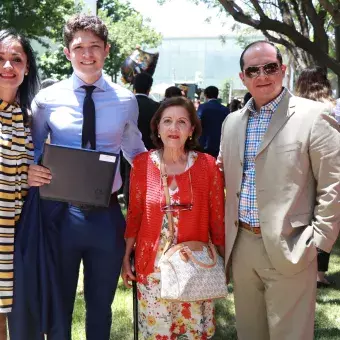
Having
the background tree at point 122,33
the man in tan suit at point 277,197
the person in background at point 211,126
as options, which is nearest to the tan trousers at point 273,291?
the man in tan suit at point 277,197

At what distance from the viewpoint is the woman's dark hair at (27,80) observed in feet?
9.44

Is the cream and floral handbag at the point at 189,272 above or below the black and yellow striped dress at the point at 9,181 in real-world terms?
below

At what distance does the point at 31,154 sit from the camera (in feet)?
9.36

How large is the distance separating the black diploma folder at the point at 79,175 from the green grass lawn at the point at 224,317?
1.74 meters

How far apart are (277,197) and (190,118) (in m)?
0.73

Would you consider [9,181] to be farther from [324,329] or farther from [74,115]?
[324,329]

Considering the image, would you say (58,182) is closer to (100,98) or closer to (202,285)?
(100,98)

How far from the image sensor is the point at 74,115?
9.73ft

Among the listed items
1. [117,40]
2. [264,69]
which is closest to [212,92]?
[264,69]

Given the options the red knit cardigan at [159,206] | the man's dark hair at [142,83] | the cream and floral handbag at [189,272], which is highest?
the man's dark hair at [142,83]

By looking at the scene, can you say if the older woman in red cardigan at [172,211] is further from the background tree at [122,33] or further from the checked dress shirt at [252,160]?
the background tree at [122,33]

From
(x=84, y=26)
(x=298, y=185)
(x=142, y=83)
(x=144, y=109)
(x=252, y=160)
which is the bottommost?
(x=298, y=185)

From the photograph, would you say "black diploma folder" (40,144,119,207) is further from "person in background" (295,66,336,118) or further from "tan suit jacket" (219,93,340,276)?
"person in background" (295,66,336,118)

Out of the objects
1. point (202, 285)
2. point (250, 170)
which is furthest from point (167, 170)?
point (202, 285)
